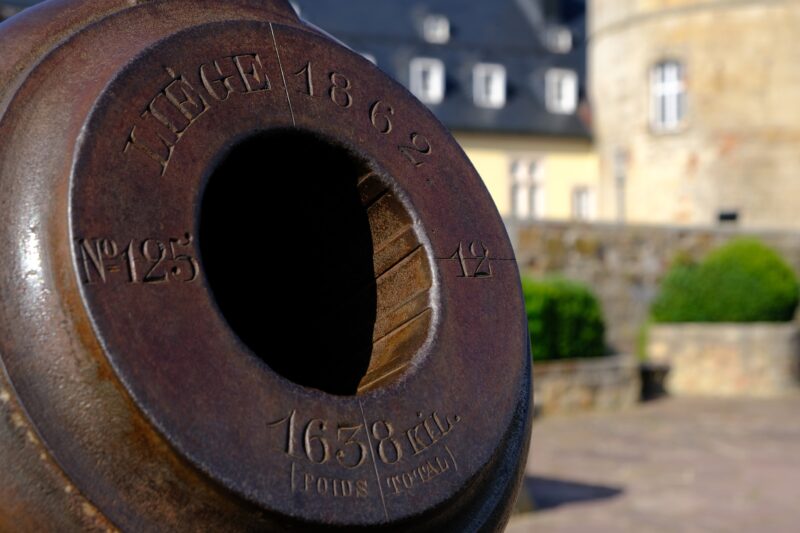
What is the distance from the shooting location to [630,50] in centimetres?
2606

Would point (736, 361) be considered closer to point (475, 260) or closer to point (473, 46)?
point (475, 260)

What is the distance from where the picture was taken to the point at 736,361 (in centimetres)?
1449

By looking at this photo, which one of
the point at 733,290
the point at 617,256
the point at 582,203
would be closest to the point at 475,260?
the point at 733,290

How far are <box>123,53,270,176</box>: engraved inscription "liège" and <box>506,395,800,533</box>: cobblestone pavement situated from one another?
4384 mm

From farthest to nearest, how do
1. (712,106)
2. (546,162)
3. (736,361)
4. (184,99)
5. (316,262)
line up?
(546,162) → (712,106) → (736,361) → (316,262) → (184,99)

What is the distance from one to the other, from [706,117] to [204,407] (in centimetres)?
2408

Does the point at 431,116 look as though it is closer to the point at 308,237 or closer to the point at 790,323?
the point at 308,237

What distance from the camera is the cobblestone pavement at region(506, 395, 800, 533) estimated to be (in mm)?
6898

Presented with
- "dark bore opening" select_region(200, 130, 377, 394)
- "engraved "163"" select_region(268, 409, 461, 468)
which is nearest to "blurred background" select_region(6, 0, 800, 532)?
"dark bore opening" select_region(200, 130, 377, 394)

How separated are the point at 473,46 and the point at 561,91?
7.77 feet

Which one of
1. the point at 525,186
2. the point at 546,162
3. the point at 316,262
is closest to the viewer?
the point at 316,262

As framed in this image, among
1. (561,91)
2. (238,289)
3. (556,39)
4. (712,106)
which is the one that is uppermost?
(556,39)

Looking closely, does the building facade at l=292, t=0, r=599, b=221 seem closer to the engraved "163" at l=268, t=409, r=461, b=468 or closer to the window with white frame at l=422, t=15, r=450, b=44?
the window with white frame at l=422, t=15, r=450, b=44

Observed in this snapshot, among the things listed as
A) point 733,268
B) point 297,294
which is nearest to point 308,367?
point 297,294
